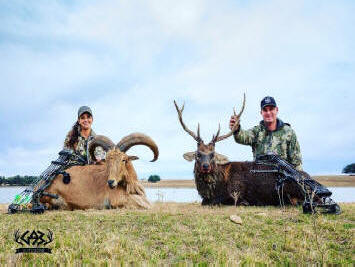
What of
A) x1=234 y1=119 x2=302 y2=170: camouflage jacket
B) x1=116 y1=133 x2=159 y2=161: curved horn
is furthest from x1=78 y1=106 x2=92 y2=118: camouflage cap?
x1=234 y1=119 x2=302 y2=170: camouflage jacket

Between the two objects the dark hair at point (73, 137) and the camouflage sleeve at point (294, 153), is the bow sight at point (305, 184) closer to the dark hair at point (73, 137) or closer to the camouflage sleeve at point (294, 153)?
the camouflage sleeve at point (294, 153)

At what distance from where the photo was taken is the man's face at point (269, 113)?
389 inches

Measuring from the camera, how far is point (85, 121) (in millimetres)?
10234

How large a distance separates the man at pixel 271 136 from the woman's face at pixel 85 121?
13.1ft

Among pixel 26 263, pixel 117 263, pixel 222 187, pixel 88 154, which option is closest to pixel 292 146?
pixel 222 187

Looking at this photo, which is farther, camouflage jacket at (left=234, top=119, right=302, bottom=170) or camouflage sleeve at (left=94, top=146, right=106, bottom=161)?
camouflage sleeve at (left=94, top=146, right=106, bottom=161)

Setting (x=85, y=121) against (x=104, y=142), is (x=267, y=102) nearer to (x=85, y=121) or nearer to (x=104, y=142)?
(x=104, y=142)

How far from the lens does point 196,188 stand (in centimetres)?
922

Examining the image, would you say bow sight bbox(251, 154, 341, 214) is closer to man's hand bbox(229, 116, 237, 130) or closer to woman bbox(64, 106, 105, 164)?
man's hand bbox(229, 116, 237, 130)

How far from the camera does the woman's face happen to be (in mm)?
10234

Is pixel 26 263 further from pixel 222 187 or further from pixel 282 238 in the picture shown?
pixel 222 187

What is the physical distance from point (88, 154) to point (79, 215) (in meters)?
2.94

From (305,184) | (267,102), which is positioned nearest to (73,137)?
(267,102)

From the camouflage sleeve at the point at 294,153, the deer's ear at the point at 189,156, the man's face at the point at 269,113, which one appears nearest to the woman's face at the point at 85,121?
the deer's ear at the point at 189,156
